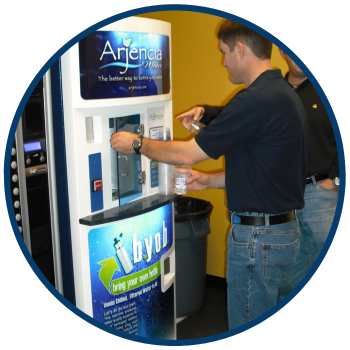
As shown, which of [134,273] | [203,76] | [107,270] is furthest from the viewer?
[203,76]

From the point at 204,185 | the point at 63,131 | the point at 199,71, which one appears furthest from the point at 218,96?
the point at 63,131

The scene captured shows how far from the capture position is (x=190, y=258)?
3.26 m

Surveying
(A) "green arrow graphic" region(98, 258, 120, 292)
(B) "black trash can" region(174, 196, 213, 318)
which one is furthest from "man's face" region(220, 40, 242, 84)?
(B) "black trash can" region(174, 196, 213, 318)

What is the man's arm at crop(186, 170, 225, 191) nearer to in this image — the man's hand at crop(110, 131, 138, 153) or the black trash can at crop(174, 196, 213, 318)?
the man's hand at crop(110, 131, 138, 153)

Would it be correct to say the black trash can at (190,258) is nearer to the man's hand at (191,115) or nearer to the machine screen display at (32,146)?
the man's hand at (191,115)

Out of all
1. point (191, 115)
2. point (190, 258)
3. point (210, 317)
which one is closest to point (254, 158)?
point (191, 115)

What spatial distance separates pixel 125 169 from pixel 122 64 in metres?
0.57

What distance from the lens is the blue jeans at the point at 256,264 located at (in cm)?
205

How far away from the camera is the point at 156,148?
2.13m

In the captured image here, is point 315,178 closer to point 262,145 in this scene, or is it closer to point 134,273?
point 262,145

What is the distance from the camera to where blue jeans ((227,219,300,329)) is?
6.73 feet

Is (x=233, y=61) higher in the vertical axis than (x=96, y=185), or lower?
higher
